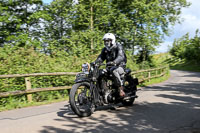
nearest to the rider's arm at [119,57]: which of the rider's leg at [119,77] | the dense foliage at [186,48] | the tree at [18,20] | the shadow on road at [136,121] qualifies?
the rider's leg at [119,77]

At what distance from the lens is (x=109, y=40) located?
5.98 m

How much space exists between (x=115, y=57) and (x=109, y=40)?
547 millimetres

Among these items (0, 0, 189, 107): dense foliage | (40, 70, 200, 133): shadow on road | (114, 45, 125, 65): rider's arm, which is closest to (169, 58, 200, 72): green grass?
(0, 0, 189, 107): dense foliage

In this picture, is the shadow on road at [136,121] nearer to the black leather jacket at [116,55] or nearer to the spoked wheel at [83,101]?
the spoked wheel at [83,101]

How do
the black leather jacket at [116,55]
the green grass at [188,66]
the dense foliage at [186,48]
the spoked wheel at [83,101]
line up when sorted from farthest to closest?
the dense foliage at [186,48] → the green grass at [188,66] → the black leather jacket at [116,55] → the spoked wheel at [83,101]

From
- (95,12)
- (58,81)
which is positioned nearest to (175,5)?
(95,12)

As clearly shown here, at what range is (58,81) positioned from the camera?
30.8 feet

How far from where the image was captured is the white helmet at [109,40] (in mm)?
5926

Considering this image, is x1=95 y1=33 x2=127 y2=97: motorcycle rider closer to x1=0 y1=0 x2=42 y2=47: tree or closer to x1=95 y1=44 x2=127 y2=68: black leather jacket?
x1=95 y1=44 x2=127 y2=68: black leather jacket

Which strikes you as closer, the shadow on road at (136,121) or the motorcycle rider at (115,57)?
the shadow on road at (136,121)

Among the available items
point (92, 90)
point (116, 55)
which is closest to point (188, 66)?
point (116, 55)

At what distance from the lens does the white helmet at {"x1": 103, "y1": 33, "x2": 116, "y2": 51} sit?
5926 millimetres

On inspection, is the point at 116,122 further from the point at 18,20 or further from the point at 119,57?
the point at 18,20

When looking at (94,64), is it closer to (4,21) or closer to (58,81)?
(58,81)
